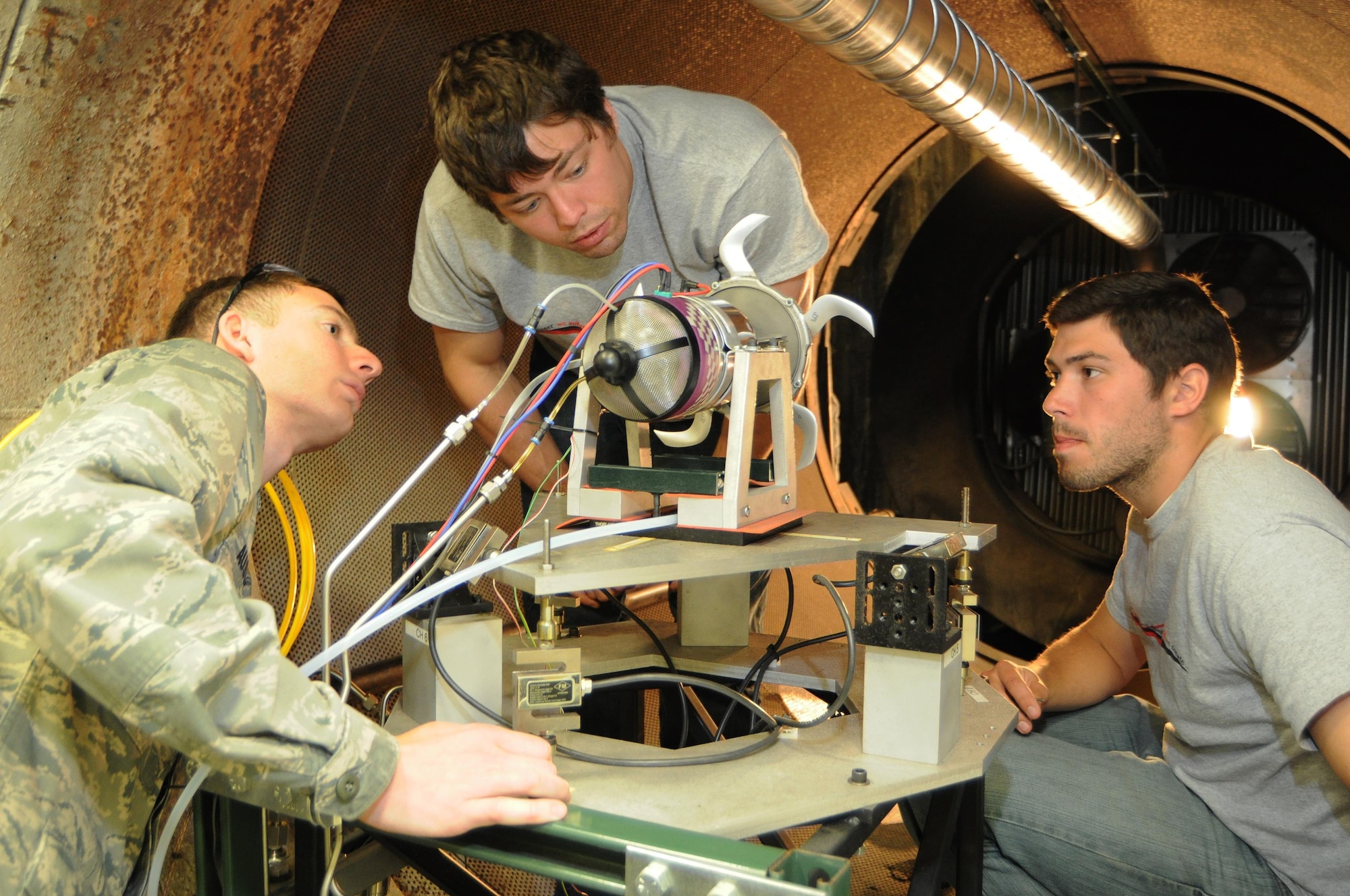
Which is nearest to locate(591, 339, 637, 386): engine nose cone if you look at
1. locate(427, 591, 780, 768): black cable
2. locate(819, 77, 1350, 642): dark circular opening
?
locate(427, 591, 780, 768): black cable

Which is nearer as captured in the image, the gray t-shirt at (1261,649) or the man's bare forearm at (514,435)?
the gray t-shirt at (1261,649)

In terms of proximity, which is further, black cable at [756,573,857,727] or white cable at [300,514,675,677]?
black cable at [756,573,857,727]

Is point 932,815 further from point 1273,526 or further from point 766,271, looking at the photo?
point 766,271

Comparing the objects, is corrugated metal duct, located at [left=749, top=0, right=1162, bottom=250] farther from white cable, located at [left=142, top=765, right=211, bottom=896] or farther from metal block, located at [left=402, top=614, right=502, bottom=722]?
white cable, located at [left=142, top=765, right=211, bottom=896]

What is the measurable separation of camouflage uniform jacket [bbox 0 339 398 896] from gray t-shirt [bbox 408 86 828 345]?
32.7 inches

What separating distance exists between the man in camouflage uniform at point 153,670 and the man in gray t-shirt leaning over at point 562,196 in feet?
2.01

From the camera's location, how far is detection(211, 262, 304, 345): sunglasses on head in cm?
153

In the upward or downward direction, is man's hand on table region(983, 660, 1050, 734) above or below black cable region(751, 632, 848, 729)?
below

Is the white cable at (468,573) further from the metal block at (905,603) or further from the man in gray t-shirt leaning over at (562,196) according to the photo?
the man in gray t-shirt leaning over at (562,196)

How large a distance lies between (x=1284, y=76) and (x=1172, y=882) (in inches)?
75.8

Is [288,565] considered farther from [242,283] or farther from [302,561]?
[242,283]

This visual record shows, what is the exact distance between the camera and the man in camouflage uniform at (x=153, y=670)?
89 cm

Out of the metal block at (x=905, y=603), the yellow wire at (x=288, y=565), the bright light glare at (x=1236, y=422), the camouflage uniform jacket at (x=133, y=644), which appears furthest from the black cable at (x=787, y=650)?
the yellow wire at (x=288, y=565)

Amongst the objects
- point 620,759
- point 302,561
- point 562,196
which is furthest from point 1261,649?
point 302,561
